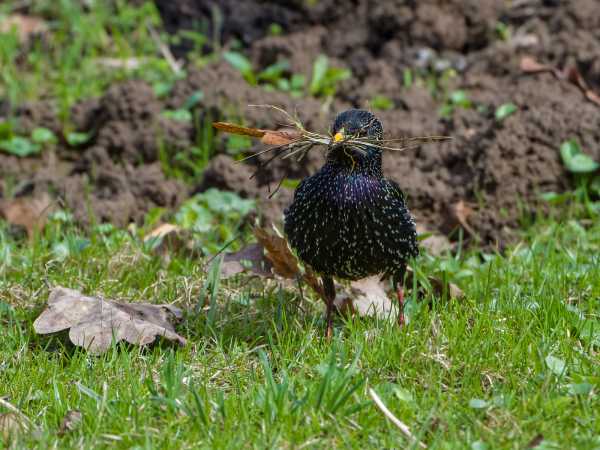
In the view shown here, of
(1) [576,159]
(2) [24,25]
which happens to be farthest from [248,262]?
(2) [24,25]

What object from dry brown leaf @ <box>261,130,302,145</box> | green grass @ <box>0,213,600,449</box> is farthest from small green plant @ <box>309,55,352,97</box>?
dry brown leaf @ <box>261,130,302,145</box>

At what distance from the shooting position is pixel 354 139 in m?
3.95

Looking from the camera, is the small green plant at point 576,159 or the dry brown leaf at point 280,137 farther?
the small green plant at point 576,159

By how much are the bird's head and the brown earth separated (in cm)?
130

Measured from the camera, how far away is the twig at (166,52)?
284 inches

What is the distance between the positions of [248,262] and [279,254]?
0.21m

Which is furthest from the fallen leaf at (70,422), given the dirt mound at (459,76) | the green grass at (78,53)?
the green grass at (78,53)

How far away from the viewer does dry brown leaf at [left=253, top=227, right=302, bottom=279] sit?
4.41 metres

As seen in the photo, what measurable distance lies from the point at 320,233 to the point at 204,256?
119 cm

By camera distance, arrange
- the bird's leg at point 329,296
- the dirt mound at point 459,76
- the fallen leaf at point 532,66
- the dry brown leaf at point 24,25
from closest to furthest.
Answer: the bird's leg at point 329,296 → the dirt mound at point 459,76 → the fallen leaf at point 532,66 → the dry brown leaf at point 24,25

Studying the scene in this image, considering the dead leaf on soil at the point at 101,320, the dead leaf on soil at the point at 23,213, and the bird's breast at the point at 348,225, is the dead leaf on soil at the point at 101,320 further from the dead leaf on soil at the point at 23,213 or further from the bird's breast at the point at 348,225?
the dead leaf on soil at the point at 23,213

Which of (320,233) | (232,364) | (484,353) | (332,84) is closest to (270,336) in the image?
(232,364)

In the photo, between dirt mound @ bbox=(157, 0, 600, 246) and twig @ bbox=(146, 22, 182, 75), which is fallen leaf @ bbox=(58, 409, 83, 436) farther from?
twig @ bbox=(146, 22, 182, 75)

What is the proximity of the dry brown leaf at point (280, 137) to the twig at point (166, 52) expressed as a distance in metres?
3.29
